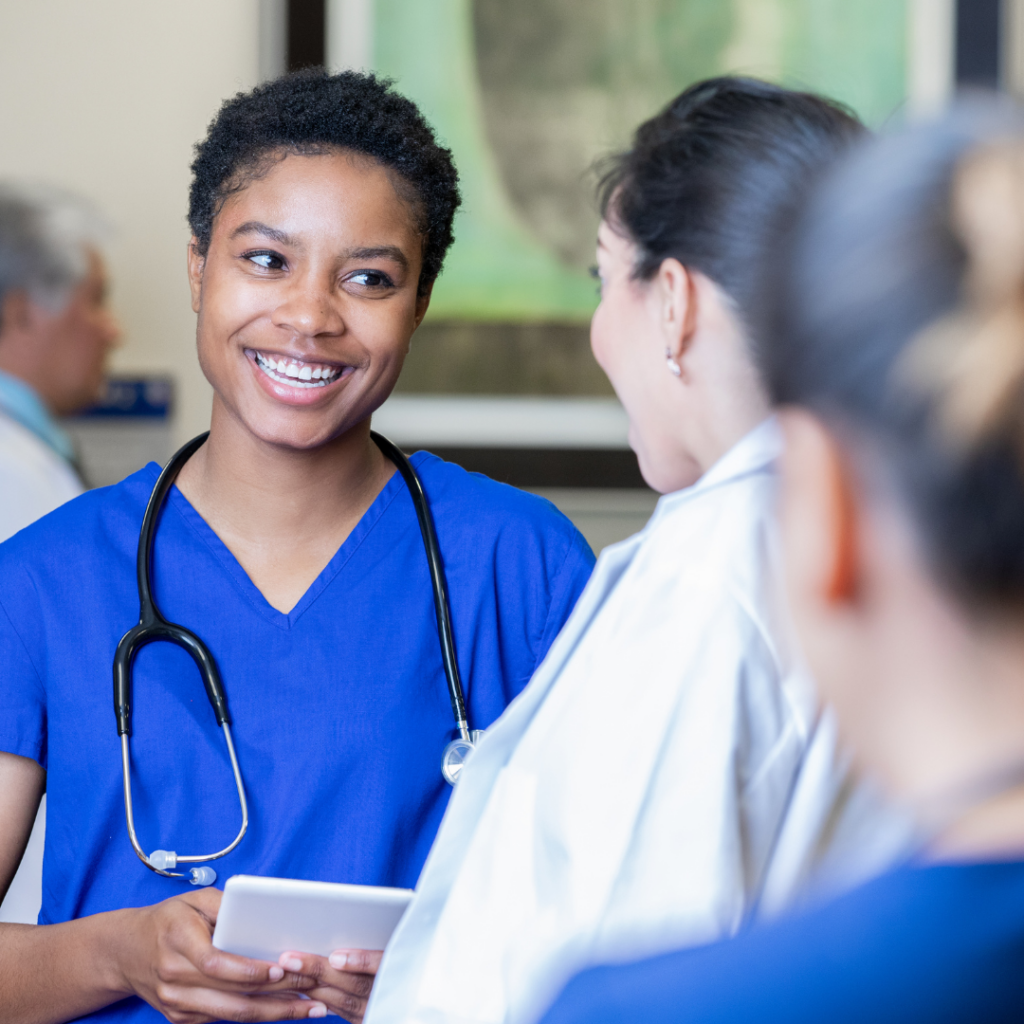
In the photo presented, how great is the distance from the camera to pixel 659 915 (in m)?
0.63

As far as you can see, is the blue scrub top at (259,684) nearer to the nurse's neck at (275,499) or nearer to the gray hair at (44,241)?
the nurse's neck at (275,499)

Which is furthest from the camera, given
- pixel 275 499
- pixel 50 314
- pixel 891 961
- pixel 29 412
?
pixel 50 314

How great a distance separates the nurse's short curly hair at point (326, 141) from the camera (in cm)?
101

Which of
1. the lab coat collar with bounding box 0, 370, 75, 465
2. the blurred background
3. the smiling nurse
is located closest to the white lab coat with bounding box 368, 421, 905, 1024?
the smiling nurse

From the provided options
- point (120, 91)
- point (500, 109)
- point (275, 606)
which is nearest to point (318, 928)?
point (275, 606)

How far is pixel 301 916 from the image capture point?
80 cm

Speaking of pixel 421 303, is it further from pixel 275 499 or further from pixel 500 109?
pixel 500 109

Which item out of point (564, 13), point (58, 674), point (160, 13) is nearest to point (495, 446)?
point (564, 13)

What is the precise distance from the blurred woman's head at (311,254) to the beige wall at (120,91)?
4.01ft

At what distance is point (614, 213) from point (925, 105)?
0.38 metres

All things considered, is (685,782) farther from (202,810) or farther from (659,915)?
(202,810)

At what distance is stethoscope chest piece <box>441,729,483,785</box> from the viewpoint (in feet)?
3.12

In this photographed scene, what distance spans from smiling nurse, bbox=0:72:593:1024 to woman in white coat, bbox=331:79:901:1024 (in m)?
0.19

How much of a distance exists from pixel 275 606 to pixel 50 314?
117 cm
